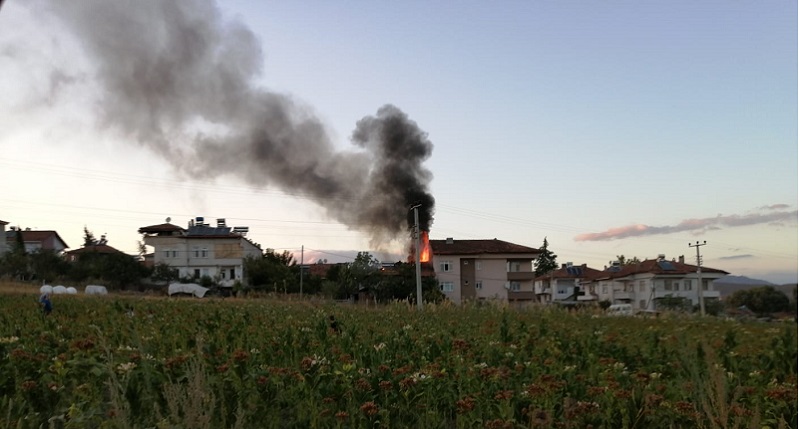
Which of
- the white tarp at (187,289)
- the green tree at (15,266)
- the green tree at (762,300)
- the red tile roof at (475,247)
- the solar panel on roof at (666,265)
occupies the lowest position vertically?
Answer: the green tree at (762,300)

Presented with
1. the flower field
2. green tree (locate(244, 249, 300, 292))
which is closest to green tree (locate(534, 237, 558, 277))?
green tree (locate(244, 249, 300, 292))

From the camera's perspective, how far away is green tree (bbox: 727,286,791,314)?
79812 mm

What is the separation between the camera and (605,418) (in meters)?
4.18

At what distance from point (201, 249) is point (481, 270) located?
34.3 meters

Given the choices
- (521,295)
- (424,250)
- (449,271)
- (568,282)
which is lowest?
(521,295)

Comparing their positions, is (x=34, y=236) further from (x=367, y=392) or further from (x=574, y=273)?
(x=367, y=392)

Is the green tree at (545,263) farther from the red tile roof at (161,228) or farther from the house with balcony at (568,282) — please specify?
the red tile roof at (161,228)

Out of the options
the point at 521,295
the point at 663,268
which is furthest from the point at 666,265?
the point at 521,295

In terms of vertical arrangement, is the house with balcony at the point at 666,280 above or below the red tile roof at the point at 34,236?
below

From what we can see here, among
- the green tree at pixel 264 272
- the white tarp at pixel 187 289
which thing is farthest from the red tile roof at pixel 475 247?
the white tarp at pixel 187 289

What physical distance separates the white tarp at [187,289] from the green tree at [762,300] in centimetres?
6346

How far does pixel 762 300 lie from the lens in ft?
265

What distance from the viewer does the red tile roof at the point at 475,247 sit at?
76875 millimetres

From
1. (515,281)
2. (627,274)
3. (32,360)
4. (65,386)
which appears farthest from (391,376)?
(627,274)
